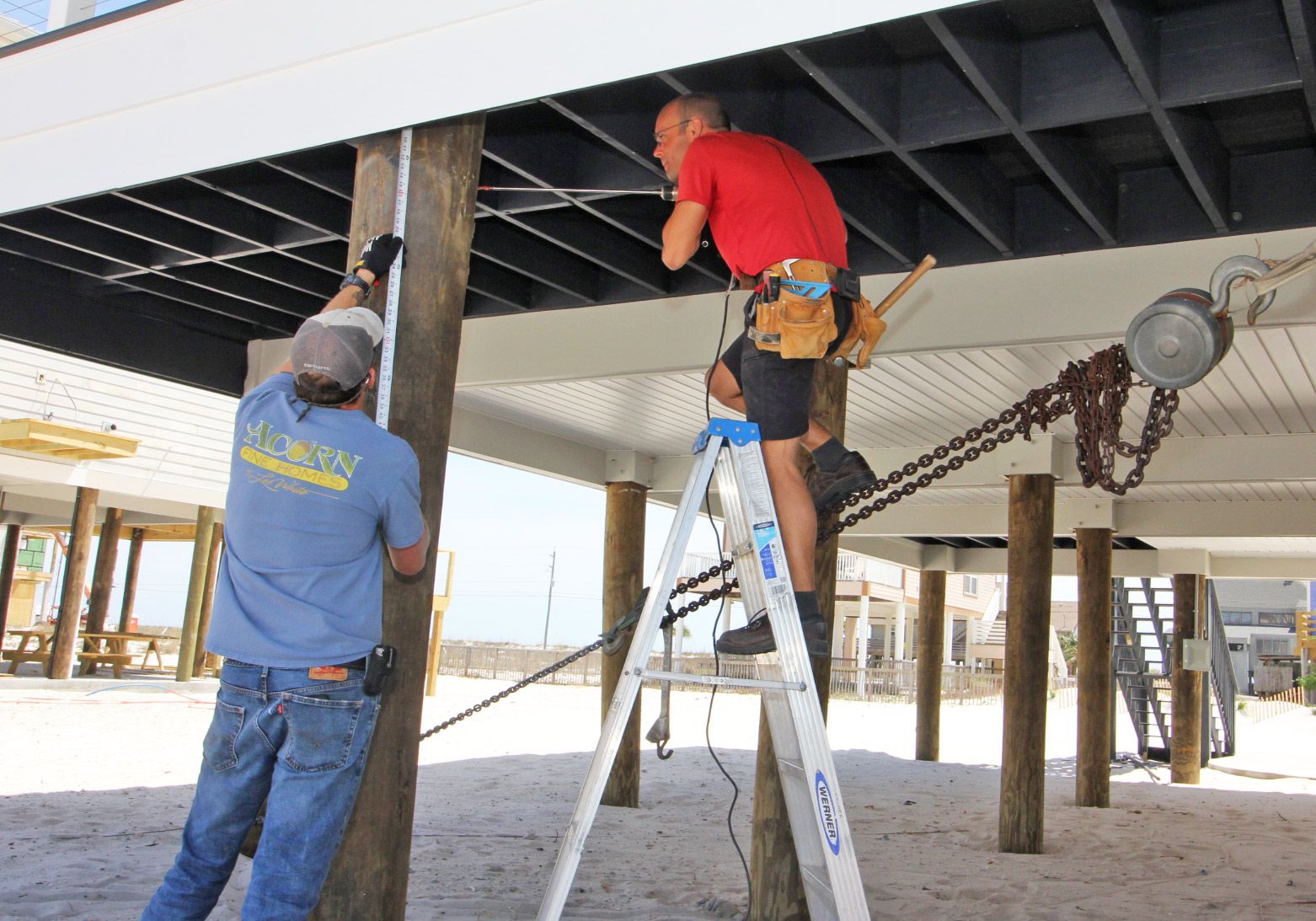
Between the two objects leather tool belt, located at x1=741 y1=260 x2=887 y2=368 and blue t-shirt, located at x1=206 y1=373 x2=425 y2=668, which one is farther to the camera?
leather tool belt, located at x1=741 y1=260 x2=887 y2=368

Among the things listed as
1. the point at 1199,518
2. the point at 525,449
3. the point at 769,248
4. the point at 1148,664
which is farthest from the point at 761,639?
the point at 1148,664

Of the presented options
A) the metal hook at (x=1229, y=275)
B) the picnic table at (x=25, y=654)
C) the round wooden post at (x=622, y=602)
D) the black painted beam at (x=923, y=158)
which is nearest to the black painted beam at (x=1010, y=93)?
the black painted beam at (x=923, y=158)

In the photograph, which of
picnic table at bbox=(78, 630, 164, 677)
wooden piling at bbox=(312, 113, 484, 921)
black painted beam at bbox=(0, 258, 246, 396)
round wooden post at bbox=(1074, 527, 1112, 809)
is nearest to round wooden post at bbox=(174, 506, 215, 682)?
picnic table at bbox=(78, 630, 164, 677)

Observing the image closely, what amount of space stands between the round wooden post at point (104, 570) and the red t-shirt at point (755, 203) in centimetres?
2017

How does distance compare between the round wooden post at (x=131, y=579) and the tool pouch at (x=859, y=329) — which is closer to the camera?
the tool pouch at (x=859, y=329)

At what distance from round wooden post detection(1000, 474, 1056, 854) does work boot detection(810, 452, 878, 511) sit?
21.4ft

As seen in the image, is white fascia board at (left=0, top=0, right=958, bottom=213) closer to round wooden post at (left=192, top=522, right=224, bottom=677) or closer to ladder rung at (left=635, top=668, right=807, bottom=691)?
ladder rung at (left=635, top=668, right=807, bottom=691)

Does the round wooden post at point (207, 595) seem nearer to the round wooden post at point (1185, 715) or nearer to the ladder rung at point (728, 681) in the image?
the round wooden post at point (1185, 715)

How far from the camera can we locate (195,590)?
1922 cm

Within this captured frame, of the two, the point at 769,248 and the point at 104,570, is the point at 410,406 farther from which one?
the point at 104,570

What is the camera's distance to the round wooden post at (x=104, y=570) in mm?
21094

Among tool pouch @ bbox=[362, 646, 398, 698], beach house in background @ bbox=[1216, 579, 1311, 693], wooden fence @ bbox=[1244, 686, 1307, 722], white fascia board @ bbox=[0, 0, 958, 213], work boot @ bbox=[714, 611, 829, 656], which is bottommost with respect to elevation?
wooden fence @ bbox=[1244, 686, 1307, 722]

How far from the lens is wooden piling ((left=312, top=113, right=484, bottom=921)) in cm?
308

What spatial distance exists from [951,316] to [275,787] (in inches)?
197
